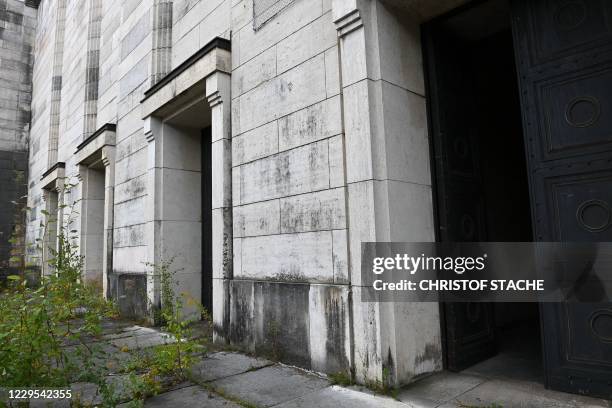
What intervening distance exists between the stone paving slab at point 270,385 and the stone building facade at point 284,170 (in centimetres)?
21

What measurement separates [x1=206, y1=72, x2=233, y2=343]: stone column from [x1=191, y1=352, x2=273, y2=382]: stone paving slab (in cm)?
57

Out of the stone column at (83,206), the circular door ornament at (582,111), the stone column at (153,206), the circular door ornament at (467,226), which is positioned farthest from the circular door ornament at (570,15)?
the stone column at (83,206)

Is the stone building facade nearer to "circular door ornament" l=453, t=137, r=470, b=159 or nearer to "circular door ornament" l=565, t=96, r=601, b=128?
"circular door ornament" l=453, t=137, r=470, b=159

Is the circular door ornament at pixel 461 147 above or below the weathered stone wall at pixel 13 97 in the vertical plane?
below

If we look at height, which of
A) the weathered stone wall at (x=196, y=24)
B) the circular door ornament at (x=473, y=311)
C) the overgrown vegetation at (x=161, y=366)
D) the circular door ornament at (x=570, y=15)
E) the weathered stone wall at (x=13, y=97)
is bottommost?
the overgrown vegetation at (x=161, y=366)

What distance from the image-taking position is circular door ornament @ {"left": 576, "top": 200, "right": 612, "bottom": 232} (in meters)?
2.98

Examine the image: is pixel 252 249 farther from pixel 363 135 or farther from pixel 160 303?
pixel 160 303

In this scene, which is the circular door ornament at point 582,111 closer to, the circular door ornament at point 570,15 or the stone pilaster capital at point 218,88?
the circular door ornament at point 570,15

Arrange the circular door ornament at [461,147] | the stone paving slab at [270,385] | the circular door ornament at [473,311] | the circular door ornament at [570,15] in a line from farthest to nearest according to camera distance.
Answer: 1. the circular door ornament at [461,147]
2. the circular door ornament at [473,311]
3. the stone paving slab at [270,385]
4. the circular door ornament at [570,15]

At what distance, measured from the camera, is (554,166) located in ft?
10.7

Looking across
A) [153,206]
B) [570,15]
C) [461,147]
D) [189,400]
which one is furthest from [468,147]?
[153,206]

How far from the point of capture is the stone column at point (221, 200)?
5.28 m

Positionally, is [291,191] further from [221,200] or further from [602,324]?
[602,324]

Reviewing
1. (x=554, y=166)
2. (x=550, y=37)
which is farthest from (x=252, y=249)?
(x=550, y=37)
